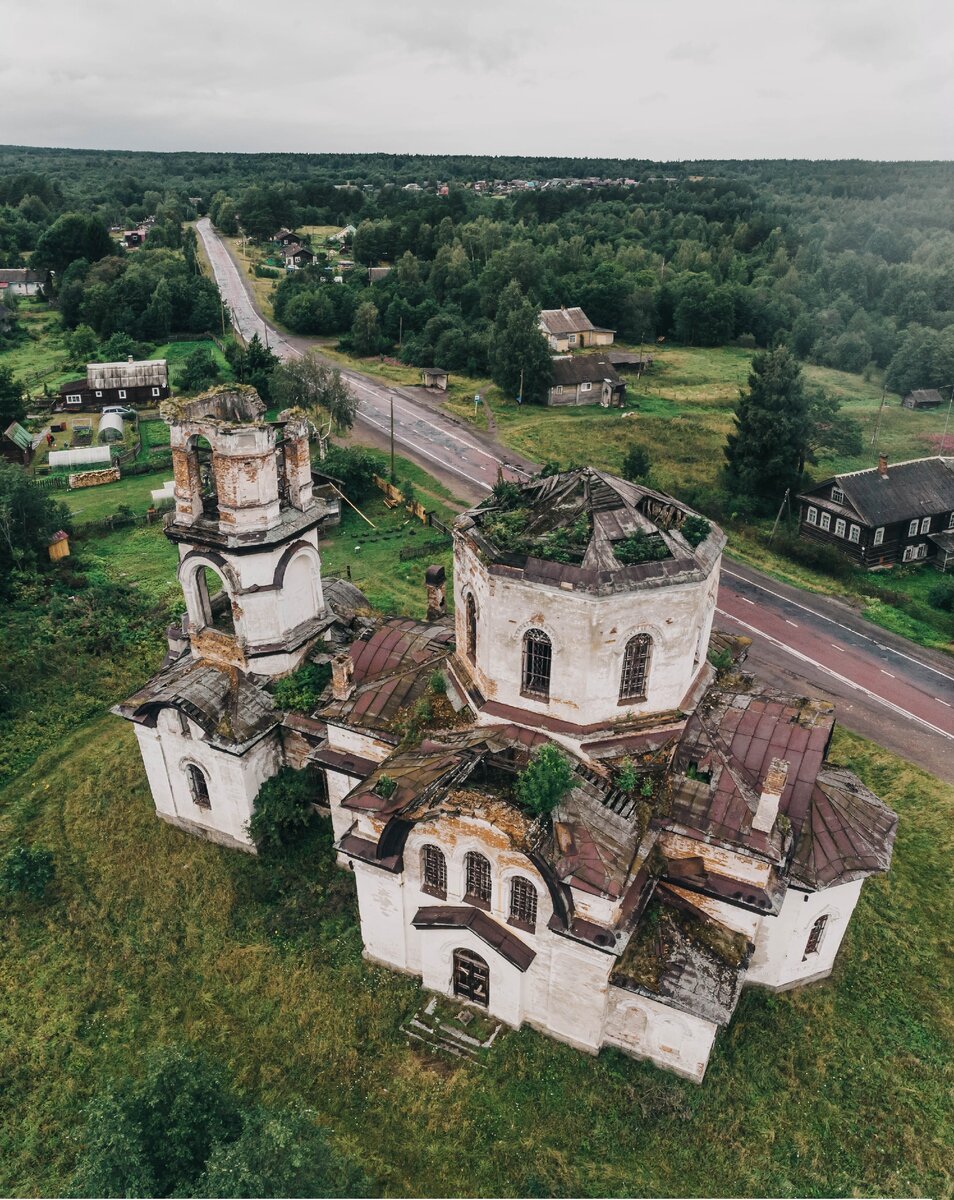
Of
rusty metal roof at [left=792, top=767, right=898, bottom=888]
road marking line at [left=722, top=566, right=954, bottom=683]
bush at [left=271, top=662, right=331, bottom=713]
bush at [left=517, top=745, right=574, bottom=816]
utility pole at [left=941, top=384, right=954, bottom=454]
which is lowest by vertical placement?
utility pole at [left=941, top=384, right=954, bottom=454]

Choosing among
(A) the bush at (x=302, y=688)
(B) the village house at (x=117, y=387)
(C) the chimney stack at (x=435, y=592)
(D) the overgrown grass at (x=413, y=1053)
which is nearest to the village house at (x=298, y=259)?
(B) the village house at (x=117, y=387)

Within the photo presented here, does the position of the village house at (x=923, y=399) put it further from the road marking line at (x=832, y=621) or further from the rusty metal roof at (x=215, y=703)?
the rusty metal roof at (x=215, y=703)

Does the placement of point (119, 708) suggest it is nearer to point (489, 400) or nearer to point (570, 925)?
point (570, 925)

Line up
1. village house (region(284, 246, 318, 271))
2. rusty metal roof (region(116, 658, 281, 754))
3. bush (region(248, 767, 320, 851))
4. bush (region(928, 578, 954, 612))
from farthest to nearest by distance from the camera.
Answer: village house (region(284, 246, 318, 271))
bush (region(928, 578, 954, 612))
bush (region(248, 767, 320, 851))
rusty metal roof (region(116, 658, 281, 754))

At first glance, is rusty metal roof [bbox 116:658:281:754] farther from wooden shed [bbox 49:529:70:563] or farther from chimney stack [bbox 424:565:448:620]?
wooden shed [bbox 49:529:70:563]

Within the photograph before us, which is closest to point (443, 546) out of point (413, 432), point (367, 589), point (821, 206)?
point (367, 589)

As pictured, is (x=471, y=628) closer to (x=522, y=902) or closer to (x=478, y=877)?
(x=478, y=877)

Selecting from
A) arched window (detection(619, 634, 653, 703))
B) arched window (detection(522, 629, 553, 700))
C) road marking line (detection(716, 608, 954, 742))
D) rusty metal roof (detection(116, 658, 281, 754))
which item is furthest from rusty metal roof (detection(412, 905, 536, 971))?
road marking line (detection(716, 608, 954, 742))

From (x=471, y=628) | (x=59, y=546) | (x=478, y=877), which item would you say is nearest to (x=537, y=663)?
(x=471, y=628)

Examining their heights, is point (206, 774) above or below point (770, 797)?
below
